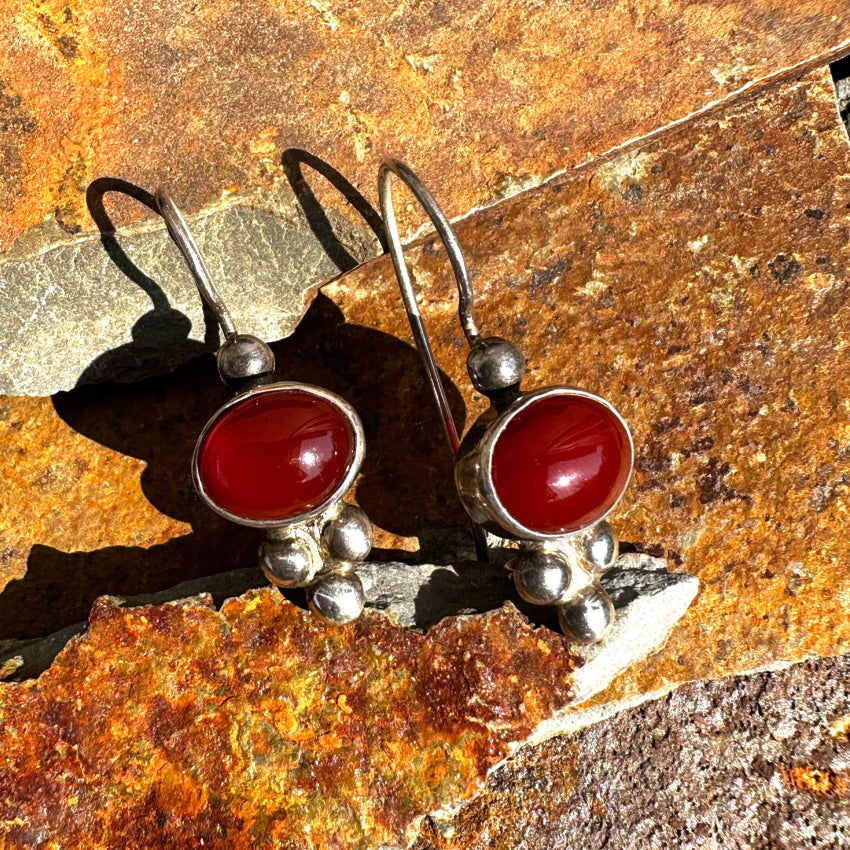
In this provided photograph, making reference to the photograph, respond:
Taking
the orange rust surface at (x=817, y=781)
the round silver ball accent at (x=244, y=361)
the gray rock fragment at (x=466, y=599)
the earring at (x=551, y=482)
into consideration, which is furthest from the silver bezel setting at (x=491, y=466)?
the orange rust surface at (x=817, y=781)

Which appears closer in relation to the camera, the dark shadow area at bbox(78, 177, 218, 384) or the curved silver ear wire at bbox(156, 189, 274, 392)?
the curved silver ear wire at bbox(156, 189, 274, 392)

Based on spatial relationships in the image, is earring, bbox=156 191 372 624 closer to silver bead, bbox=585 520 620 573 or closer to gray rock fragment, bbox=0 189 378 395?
gray rock fragment, bbox=0 189 378 395

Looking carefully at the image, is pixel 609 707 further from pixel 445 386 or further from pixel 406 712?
pixel 445 386

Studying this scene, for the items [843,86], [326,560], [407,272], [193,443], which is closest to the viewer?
[326,560]

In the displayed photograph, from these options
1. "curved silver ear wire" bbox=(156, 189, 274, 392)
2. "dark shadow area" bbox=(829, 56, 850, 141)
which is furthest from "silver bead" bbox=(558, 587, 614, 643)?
"dark shadow area" bbox=(829, 56, 850, 141)

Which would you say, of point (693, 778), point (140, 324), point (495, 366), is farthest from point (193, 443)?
point (693, 778)

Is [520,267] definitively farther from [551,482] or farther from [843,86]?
[843,86]

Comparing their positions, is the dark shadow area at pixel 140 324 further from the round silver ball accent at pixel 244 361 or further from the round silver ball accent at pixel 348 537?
the round silver ball accent at pixel 348 537
